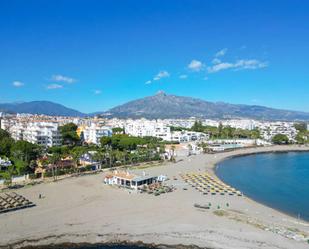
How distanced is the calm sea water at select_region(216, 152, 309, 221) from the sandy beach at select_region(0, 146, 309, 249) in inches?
120

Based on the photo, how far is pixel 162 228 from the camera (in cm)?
2236

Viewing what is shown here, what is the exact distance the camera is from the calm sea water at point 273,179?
31.1 meters

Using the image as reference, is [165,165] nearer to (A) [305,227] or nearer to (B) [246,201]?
(B) [246,201]

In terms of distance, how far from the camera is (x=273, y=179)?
4344 centimetres

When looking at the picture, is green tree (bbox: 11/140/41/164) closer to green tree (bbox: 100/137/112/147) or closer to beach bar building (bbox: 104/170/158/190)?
beach bar building (bbox: 104/170/158/190)

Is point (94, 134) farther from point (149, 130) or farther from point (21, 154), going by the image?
point (21, 154)

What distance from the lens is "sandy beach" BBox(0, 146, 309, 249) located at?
806 inches

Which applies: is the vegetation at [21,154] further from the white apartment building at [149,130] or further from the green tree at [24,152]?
the white apartment building at [149,130]

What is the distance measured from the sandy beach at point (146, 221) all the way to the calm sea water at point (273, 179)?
120 inches

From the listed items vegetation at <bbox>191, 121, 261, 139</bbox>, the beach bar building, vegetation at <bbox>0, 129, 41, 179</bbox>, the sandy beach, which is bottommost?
the sandy beach

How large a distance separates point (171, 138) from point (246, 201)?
5751 cm

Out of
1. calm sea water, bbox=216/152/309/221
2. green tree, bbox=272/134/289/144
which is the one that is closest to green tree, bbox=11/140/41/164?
calm sea water, bbox=216/152/309/221

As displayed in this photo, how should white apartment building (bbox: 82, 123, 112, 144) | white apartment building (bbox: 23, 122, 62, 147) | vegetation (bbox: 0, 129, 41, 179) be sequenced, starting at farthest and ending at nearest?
white apartment building (bbox: 82, 123, 112, 144)
white apartment building (bbox: 23, 122, 62, 147)
vegetation (bbox: 0, 129, 41, 179)

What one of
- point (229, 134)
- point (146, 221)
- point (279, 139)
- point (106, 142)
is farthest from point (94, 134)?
point (146, 221)
